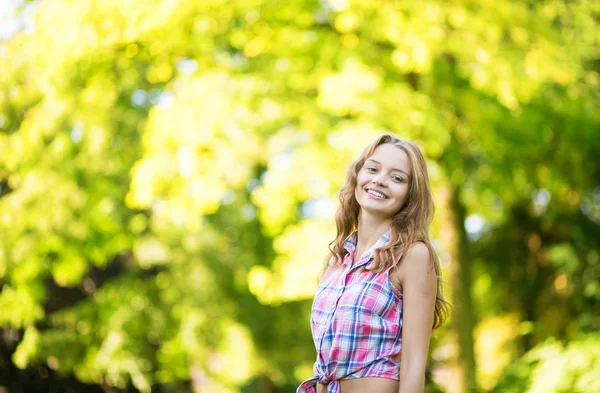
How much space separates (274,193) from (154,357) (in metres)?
5.82

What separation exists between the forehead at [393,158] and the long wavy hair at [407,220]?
0.05 ft

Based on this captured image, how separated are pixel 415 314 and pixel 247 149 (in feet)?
14.8

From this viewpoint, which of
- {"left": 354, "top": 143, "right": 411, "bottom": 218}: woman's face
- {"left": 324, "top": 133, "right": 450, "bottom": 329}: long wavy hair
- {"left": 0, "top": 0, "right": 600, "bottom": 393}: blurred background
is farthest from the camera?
{"left": 0, "top": 0, "right": 600, "bottom": 393}: blurred background

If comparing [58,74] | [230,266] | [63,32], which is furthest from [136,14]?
[230,266]

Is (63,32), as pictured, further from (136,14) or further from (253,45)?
(253,45)

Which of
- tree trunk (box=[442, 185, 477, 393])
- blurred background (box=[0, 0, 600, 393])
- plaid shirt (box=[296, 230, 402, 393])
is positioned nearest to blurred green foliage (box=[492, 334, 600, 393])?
blurred background (box=[0, 0, 600, 393])

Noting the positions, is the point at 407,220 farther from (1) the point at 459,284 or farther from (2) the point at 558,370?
(1) the point at 459,284

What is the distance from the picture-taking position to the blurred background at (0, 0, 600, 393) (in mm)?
6711

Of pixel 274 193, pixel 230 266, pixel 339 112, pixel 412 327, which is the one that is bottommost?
pixel 230 266

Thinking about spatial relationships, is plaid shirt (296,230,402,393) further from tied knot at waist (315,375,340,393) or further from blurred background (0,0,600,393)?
blurred background (0,0,600,393)

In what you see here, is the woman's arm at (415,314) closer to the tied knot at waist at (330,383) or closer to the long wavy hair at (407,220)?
the long wavy hair at (407,220)

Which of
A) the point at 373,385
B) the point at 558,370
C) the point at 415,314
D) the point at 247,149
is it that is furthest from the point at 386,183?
the point at 247,149

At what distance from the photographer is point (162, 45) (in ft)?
24.6

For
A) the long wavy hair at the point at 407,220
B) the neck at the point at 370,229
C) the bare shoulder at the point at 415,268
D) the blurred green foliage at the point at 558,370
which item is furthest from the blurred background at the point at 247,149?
the bare shoulder at the point at 415,268
